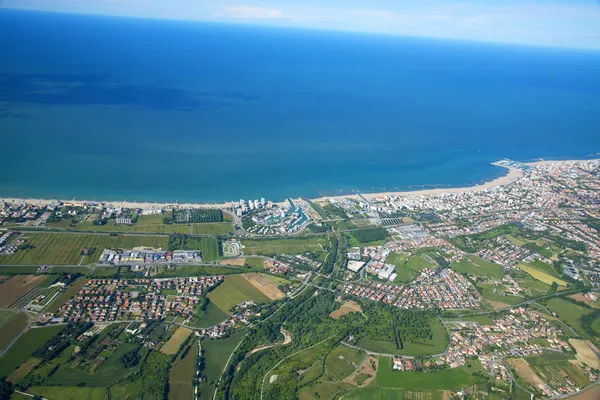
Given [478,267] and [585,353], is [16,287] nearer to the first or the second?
[478,267]

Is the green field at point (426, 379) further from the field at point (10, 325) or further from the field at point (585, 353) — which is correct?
the field at point (10, 325)

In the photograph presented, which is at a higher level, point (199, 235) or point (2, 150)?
point (2, 150)

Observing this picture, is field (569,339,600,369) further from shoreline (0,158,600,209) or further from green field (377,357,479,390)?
shoreline (0,158,600,209)

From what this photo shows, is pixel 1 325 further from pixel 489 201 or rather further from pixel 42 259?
pixel 489 201

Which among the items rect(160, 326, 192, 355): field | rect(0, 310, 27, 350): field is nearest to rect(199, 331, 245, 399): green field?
rect(160, 326, 192, 355): field

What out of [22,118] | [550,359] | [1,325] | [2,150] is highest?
[22,118]

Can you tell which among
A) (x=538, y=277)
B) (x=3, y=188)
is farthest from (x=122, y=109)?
(x=538, y=277)

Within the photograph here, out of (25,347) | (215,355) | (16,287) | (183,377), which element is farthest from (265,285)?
(16,287)
